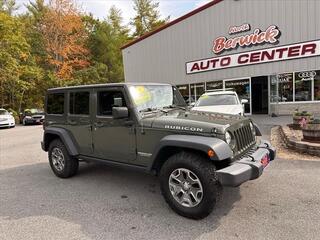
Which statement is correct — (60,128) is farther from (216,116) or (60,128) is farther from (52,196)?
(216,116)

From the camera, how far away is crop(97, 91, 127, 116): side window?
4934mm

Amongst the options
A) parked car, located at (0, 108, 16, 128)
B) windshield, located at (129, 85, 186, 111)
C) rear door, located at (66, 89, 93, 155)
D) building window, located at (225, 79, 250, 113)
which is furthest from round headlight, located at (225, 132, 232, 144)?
parked car, located at (0, 108, 16, 128)

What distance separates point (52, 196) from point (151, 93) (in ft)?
8.07

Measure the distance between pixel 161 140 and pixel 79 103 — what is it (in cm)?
223

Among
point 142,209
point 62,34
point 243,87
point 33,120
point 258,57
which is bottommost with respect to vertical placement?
point 142,209

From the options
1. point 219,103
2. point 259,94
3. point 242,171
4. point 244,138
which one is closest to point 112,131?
point 244,138

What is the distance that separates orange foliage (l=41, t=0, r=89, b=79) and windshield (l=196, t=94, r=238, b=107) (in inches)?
986

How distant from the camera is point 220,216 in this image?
158 inches

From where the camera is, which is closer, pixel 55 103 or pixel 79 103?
pixel 79 103

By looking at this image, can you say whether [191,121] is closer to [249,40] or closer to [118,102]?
[118,102]

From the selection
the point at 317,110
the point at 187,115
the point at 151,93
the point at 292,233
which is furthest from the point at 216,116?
the point at 317,110

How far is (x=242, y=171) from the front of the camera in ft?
12.1

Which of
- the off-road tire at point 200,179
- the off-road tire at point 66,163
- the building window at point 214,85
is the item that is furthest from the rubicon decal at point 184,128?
the building window at point 214,85

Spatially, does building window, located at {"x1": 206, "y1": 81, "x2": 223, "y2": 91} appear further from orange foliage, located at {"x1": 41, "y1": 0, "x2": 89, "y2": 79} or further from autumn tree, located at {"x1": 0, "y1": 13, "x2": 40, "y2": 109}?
orange foliage, located at {"x1": 41, "y1": 0, "x2": 89, "y2": 79}
